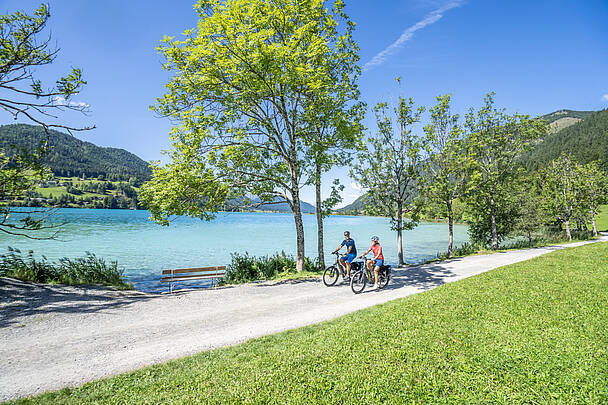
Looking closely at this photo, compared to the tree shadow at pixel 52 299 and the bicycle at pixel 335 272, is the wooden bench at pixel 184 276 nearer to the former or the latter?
the tree shadow at pixel 52 299

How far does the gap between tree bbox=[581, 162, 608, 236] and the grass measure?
4538 centimetres

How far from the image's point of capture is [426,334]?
18.8 ft

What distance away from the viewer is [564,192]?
38.2m

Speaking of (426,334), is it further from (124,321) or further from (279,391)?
(124,321)

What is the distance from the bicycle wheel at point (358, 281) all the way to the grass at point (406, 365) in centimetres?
398

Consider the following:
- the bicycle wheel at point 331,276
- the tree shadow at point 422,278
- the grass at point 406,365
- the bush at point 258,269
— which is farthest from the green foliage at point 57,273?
the tree shadow at point 422,278

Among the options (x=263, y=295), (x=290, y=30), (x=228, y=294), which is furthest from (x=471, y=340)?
(x=290, y=30)

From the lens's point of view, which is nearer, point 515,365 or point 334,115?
point 515,365

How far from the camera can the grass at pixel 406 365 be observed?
12.7 ft

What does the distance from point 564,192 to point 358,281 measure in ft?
143

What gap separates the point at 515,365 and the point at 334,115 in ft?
39.8

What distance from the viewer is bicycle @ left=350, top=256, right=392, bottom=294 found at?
1137 cm

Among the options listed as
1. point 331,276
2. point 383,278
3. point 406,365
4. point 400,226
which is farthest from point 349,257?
point 400,226

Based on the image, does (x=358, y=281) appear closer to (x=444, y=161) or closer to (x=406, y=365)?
(x=406, y=365)
